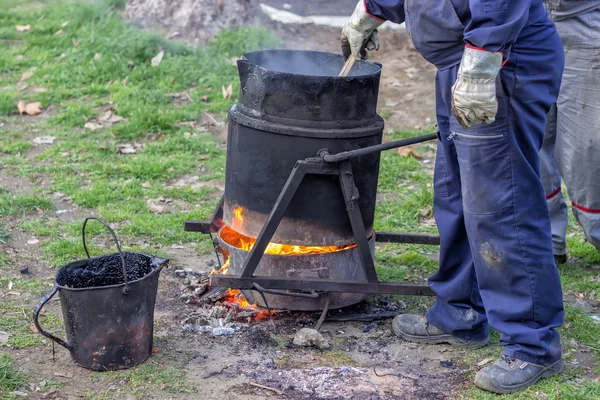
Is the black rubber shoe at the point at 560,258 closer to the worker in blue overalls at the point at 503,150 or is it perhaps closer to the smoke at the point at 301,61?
the worker in blue overalls at the point at 503,150

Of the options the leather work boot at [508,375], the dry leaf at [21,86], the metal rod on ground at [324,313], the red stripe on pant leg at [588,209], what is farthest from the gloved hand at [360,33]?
the dry leaf at [21,86]

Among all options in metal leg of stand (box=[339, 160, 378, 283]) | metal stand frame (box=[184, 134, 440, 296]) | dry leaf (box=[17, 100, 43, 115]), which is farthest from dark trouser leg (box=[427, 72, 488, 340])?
dry leaf (box=[17, 100, 43, 115])

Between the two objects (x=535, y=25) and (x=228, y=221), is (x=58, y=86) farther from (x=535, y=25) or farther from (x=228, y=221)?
(x=535, y=25)

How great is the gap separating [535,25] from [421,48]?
524 mm

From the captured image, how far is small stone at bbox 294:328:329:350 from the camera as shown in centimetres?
Result: 422

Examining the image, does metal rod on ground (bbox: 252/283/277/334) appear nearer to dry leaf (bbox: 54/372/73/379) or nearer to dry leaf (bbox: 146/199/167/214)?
dry leaf (bbox: 54/372/73/379)

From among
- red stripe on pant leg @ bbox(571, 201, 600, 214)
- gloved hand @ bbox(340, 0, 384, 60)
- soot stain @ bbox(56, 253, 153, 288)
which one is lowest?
soot stain @ bbox(56, 253, 153, 288)

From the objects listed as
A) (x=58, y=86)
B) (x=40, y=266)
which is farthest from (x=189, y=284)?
(x=58, y=86)

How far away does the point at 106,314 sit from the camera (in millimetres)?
3809

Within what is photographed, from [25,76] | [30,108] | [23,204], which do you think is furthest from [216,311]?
[25,76]

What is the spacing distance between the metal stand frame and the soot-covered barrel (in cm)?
9

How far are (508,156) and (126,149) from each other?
4.54m

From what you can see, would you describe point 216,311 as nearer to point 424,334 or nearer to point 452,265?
point 424,334

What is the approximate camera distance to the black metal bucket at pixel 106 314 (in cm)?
378
